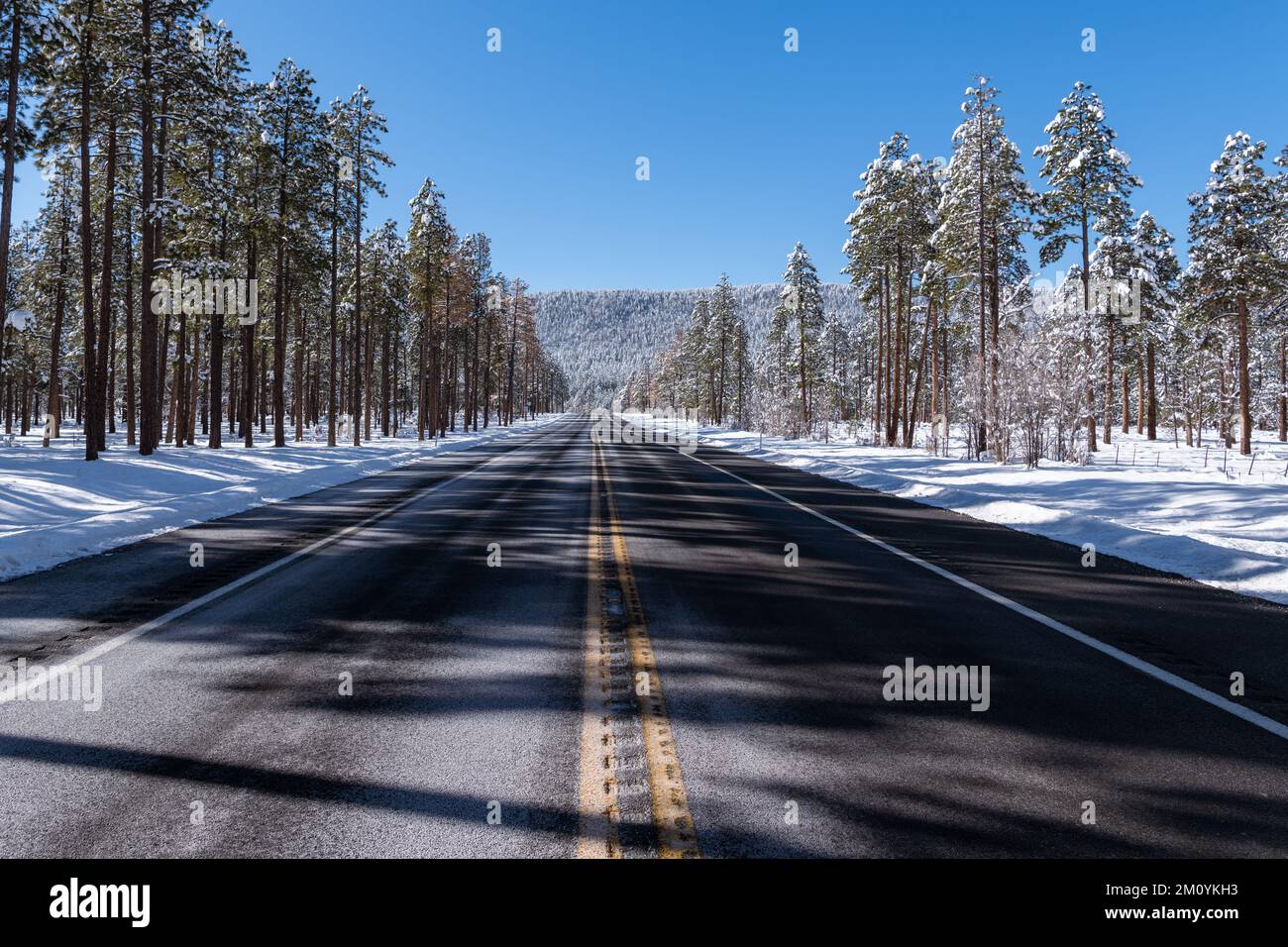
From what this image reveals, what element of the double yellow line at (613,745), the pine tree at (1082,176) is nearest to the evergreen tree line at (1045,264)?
the pine tree at (1082,176)

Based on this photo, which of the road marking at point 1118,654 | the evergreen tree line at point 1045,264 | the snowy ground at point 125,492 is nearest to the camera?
the road marking at point 1118,654

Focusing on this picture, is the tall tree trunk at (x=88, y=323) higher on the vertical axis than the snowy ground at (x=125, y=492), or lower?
higher

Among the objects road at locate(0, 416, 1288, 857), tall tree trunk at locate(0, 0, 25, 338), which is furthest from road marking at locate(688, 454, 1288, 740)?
tall tree trunk at locate(0, 0, 25, 338)

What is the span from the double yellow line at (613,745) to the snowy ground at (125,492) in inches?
255

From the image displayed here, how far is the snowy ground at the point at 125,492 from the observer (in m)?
9.59

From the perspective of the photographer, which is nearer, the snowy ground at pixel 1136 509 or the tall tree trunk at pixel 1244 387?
the snowy ground at pixel 1136 509

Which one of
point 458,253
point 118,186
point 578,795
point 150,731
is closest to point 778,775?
point 578,795

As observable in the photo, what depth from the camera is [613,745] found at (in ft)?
12.8

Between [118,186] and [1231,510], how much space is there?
36.0 meters

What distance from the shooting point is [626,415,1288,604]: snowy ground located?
29.8 ft

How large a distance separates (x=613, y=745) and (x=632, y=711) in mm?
483

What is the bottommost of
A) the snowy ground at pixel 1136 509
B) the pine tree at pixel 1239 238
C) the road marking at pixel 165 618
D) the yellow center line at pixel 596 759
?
the yellow center line at pixel 596 759

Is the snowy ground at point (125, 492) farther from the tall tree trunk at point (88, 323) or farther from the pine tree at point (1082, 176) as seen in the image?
the pine tree at point (1082, 176)

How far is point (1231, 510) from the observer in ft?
42.6
